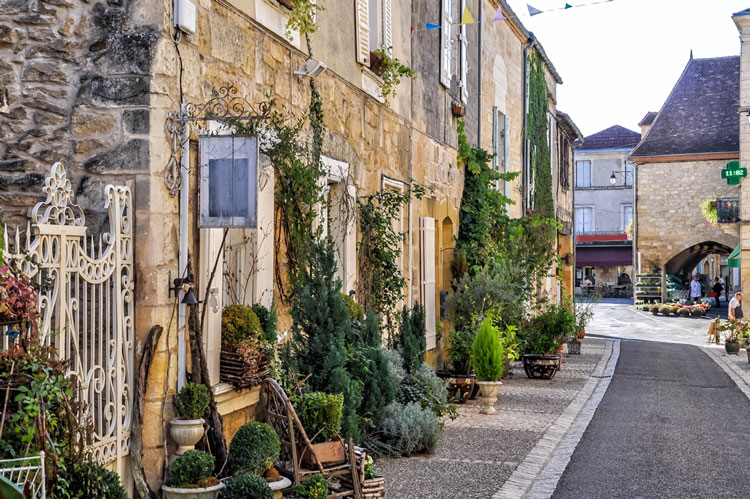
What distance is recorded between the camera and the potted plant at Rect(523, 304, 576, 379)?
13.1 meters

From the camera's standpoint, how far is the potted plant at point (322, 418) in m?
5.61

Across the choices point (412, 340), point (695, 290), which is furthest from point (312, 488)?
point (695, 290)

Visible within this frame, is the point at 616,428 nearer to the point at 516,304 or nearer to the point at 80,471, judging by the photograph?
the point at 516,304

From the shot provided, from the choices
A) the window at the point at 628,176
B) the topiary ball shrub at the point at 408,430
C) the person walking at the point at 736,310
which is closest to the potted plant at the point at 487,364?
the topiary ball shrub at the point at 408,430

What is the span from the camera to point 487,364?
9.66m

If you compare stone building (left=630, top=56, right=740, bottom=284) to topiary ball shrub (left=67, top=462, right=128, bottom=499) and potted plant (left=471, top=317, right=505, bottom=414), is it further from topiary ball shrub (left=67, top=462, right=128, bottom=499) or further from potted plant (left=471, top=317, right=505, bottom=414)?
topiary ball shrub (left=67, top=462, right=128, bottom=499)

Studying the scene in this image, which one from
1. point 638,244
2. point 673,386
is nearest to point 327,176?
point 673,386

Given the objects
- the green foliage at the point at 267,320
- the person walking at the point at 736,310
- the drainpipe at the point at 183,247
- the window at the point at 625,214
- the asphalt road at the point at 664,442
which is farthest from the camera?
the window at the point at 625,214

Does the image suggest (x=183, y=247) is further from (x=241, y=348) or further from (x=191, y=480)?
(x=191, y=480)

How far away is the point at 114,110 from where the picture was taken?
500 centimetres

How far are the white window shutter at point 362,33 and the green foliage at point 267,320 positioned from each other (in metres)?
3.46

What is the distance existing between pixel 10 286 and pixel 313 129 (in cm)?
424

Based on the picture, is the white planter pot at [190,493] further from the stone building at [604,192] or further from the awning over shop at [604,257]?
the stone building at [604,192]

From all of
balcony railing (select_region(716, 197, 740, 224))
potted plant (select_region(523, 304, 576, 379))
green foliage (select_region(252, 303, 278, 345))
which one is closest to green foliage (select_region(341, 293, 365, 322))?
green foliage (select_region(252, 303, 278, 345))
